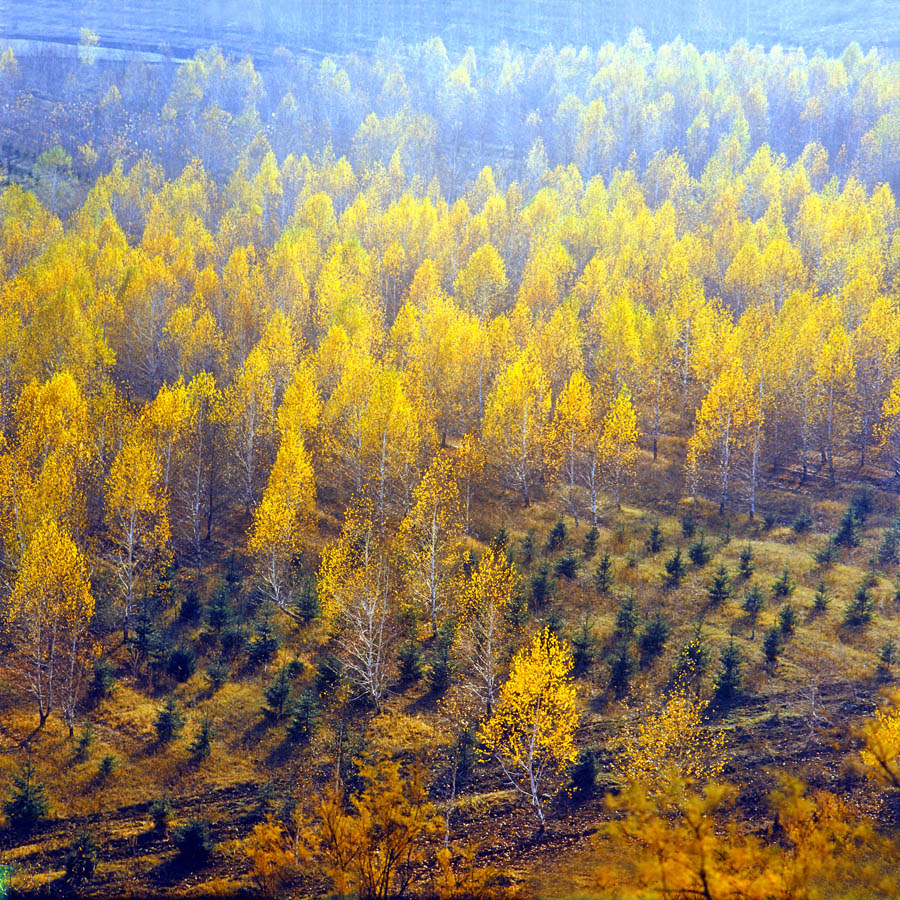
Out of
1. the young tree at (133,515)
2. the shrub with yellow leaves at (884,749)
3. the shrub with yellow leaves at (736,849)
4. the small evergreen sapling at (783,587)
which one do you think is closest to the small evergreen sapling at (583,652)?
the shrub with yellow leaves at (736,849)

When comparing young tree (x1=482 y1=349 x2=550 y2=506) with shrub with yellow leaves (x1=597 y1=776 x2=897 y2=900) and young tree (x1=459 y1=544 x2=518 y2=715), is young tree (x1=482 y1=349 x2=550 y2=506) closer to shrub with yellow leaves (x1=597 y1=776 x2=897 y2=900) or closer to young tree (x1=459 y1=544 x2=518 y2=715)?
young tree (x1=459 y1=544 x2=518 y2=715)

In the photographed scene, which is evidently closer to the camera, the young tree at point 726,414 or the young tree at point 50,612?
the young tree at point 50,612

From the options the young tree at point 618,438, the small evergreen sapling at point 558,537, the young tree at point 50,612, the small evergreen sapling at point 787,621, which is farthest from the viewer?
the young tree at point 618,438

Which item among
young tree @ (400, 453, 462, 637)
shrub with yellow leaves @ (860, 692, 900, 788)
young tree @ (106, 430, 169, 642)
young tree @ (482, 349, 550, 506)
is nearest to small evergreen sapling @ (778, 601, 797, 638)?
shrub with yellow leaves @ (860, 692, 900, 788)

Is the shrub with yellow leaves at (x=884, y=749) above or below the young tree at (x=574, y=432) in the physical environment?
below

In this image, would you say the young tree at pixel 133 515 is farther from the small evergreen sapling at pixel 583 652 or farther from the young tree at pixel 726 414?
the young tree at pixel 726 414

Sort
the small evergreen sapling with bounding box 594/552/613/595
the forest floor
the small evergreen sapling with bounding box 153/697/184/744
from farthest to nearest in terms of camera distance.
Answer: the small evergreen sapling with bounding box 594/552/613/595, the small evergreen sapling with bounding box 153/697/184/744, the forest floor

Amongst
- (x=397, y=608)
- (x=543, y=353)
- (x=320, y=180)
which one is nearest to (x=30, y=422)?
(x=397, y=608)

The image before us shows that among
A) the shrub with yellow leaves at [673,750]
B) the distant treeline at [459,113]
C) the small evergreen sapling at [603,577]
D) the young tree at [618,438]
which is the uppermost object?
the distant treeline at [459,113]

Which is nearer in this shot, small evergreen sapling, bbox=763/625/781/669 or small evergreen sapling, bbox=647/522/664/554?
small evergreen sapling, bbox=763/625/781/669
